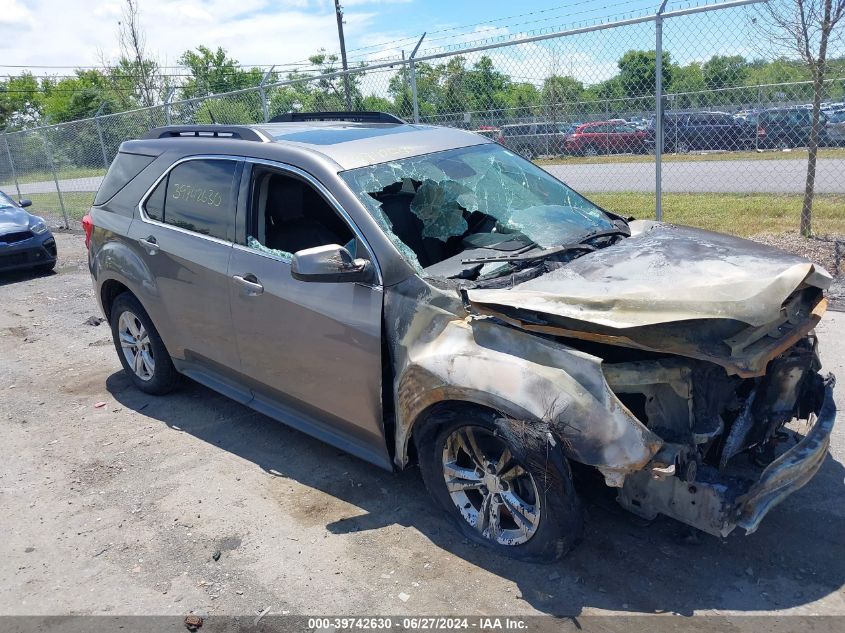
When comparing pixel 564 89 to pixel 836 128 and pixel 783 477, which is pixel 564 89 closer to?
pixel 836 128

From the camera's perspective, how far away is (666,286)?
3021mm

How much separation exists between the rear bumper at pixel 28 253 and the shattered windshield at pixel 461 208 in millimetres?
8487

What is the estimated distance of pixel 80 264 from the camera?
11633 millimetres

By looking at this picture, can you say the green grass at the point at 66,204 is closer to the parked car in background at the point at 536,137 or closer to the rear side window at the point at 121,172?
the parked car in background at the point at 536,137

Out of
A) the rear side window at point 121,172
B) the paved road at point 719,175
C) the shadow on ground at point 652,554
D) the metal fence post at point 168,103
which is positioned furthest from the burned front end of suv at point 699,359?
the metal fence post at point 168,103

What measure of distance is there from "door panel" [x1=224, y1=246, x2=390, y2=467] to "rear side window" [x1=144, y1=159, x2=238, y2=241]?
0.97 feet

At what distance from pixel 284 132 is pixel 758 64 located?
5.04 m

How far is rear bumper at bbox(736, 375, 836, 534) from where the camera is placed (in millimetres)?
Answer: 2834

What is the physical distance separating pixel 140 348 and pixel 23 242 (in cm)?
631

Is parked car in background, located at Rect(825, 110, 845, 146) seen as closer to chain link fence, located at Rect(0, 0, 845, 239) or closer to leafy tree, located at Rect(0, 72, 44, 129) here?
chain link fence, located at Rect(0, 0, 845, 239)

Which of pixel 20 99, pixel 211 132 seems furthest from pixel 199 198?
pixel 20 99

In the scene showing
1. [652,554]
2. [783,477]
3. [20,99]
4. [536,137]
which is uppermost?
[20,99]

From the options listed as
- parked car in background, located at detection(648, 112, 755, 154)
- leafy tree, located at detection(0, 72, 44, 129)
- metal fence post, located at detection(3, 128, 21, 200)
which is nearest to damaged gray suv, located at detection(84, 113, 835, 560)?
parked car in background, located at detection(648, 112, 755, 154)

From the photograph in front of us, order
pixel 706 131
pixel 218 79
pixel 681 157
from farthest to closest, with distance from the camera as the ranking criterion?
pixel 218 79
pixel 681 157
pixel 706 131
